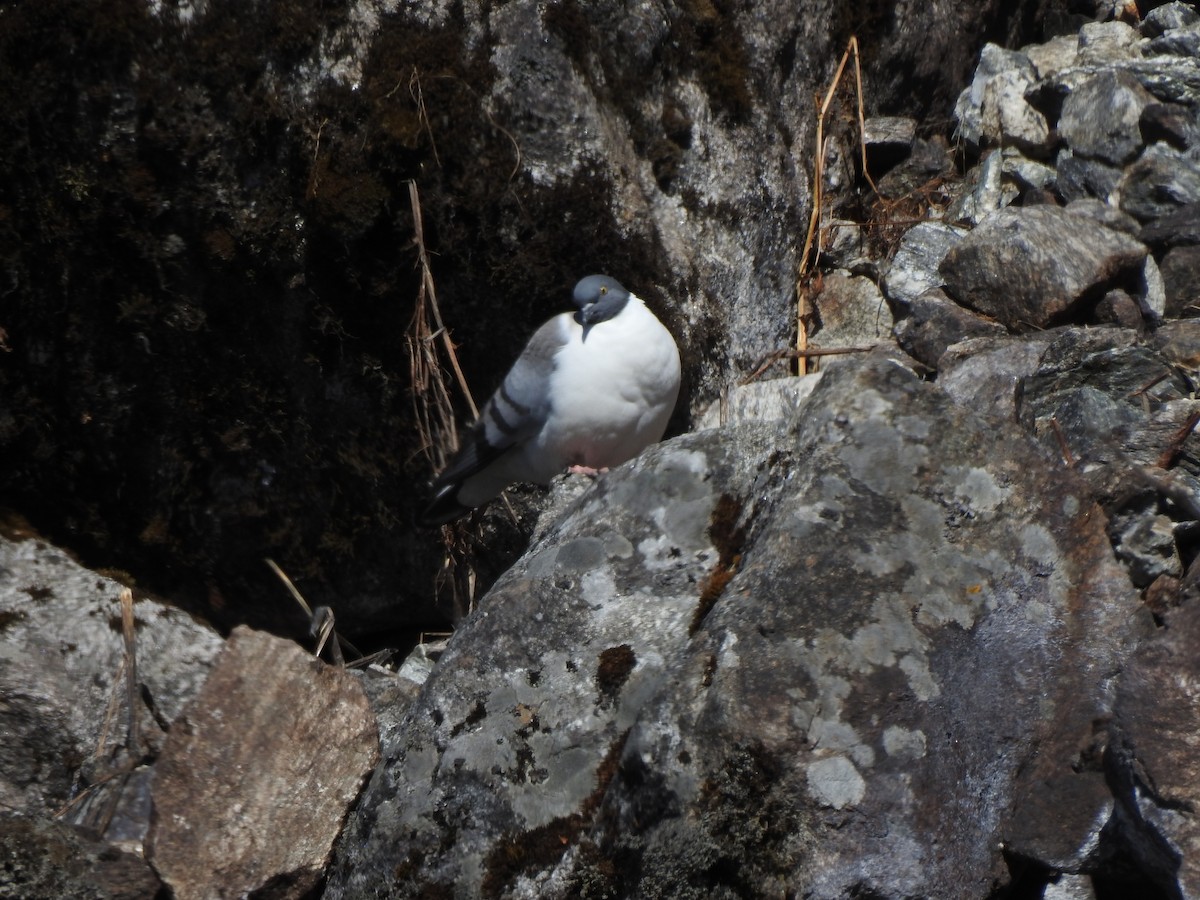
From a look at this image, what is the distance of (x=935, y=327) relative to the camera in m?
5.24

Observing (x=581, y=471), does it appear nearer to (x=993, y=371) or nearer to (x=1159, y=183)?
(x=993, y=371)

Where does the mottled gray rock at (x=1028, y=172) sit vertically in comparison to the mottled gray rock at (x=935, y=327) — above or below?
above

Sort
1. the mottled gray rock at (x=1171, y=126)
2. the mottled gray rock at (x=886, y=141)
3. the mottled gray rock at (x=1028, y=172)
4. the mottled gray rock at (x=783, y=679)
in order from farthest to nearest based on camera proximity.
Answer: the mottled gray rock at (x=886, y=141), the mottled gray rock at (x=1028, y=172), the mottled gray rock at (x=1171, y=126), the mottled gray rock at (x=783, y=679)

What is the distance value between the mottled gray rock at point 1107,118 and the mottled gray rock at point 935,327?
1.12 meters

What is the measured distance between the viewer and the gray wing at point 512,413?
5.16 meters

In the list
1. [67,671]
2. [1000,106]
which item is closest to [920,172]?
[1000,106]

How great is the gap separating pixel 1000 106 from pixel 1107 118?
0.64m

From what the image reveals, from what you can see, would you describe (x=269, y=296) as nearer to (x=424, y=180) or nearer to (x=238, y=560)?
(x=424, y=180)

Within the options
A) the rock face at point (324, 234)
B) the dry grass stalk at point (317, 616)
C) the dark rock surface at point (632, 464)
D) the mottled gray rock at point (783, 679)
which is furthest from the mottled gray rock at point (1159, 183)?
the dry grass stalk at point (317, 616)

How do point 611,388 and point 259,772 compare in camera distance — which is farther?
point 611,388

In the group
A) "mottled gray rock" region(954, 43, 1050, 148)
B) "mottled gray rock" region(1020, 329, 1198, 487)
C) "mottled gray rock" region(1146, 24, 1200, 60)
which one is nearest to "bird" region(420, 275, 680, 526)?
"mottled gray rock" region(1020, 329, 1198, 487)

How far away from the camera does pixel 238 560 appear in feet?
19.0

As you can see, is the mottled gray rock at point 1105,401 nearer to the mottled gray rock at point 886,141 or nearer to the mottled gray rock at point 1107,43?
the mottled gray rock at point 886,141

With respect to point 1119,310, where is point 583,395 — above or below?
above
